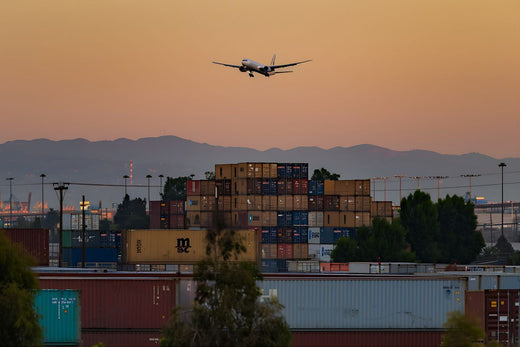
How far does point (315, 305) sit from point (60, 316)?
1126 centimetres

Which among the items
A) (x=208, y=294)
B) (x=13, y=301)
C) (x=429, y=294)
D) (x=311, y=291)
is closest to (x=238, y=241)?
(x=208, y=294)

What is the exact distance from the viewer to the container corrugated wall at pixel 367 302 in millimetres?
43188

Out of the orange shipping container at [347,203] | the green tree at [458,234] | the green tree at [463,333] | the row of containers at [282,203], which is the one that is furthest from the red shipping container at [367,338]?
the green tree at [458,234]

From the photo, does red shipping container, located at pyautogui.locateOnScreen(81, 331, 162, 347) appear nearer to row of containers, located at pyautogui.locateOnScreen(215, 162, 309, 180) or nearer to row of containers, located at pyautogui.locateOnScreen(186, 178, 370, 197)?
row of containers, located at pyautogui.locateOnScreen(186, 178, 370, 197)

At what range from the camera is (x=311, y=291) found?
43219 millimetres

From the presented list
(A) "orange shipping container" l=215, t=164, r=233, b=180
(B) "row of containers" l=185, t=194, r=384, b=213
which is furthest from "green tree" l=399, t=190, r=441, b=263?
(A) "orange shipping container" l=215, t=164, r=233, b=180

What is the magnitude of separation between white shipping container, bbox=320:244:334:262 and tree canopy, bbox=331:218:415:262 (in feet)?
9.51

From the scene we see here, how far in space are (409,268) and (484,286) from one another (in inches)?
1299

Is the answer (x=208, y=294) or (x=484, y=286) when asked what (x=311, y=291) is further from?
(x=208, y=294)

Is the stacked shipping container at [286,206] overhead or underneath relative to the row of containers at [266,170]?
underneath

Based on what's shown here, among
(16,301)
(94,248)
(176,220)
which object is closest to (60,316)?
(16,301)

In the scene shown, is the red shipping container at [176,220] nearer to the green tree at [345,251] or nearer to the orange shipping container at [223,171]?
the orange shipping container at [223,171]

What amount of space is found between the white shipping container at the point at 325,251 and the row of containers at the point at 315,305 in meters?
84.3

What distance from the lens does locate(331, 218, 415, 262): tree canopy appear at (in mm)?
122500
